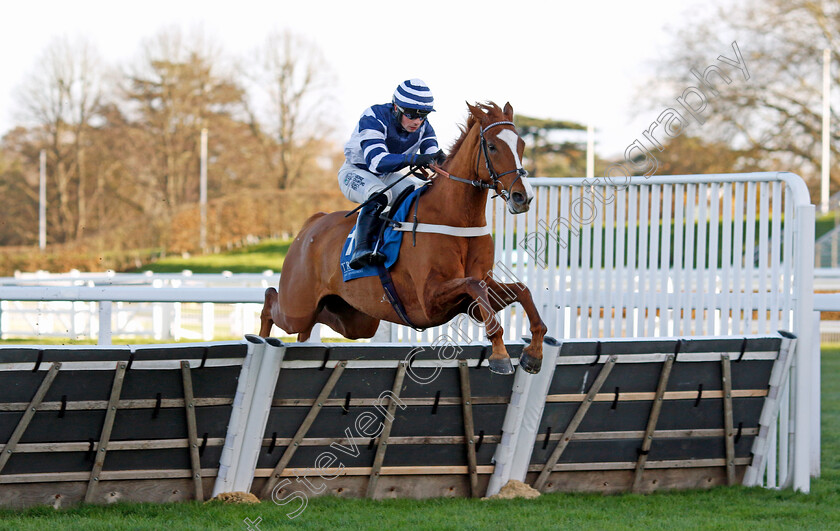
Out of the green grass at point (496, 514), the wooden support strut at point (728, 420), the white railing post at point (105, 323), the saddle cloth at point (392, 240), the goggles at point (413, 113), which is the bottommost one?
the green grass at point (496, 514)

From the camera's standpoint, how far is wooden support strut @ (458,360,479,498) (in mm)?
5211

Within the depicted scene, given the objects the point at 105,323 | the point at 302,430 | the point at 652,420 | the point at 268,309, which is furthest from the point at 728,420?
the point at 105,323

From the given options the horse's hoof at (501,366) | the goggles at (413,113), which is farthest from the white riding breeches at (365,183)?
the horse's hoof at (501,366)

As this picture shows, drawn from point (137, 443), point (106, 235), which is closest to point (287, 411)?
point (137, 443)

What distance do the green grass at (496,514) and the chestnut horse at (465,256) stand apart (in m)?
0.83

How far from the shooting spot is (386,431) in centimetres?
514

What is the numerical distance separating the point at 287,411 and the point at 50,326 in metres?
10.7

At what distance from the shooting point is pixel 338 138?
128ft

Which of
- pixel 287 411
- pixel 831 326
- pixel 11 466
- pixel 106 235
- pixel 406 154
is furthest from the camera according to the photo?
pixel 106 235

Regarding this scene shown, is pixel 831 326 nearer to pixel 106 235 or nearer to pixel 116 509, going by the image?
pixel 116 509

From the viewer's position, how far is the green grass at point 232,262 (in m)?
27.6

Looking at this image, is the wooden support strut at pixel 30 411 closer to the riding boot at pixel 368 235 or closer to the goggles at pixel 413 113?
the riding boot at pixel 368 235

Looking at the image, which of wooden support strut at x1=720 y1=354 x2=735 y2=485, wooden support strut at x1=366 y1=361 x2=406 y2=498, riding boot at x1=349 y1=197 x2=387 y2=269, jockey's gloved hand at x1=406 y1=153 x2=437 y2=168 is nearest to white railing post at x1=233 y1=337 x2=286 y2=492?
wooden support strut at x1=366 y1=361 x2=406 y2=498

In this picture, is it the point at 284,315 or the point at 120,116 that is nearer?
the point at 284,315
